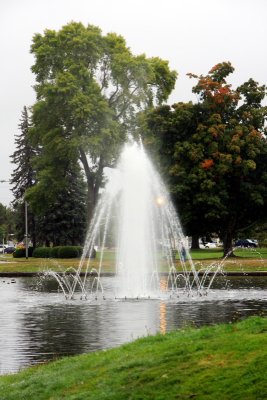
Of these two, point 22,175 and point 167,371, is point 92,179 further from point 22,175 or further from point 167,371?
point 167,371

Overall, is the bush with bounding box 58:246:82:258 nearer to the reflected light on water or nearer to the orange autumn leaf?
the orange autumn leaf

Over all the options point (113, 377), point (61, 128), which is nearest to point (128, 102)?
point (61, 128)

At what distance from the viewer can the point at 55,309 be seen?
2198cm

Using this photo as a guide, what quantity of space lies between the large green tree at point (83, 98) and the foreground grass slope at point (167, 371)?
1788 inches

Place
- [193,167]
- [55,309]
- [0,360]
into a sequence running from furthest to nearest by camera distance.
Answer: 1. [193,167]
2. [55,309]
3. [0,360]

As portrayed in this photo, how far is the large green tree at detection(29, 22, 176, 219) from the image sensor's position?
189ft

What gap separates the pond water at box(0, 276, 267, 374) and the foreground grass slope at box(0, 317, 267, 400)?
1962mm

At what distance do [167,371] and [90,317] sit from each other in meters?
10.9

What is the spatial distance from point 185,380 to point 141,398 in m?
0.54

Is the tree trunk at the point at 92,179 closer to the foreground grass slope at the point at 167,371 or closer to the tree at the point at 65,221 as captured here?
the tree at the point at 65,221

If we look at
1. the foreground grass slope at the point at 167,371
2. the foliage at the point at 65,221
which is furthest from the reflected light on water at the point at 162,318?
the foliage at the point at 65,221

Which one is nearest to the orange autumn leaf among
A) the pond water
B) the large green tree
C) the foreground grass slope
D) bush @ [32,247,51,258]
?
the large green tree

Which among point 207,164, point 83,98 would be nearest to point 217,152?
point 207,164

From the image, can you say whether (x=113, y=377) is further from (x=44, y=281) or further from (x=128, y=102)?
(x=128, y=102)
